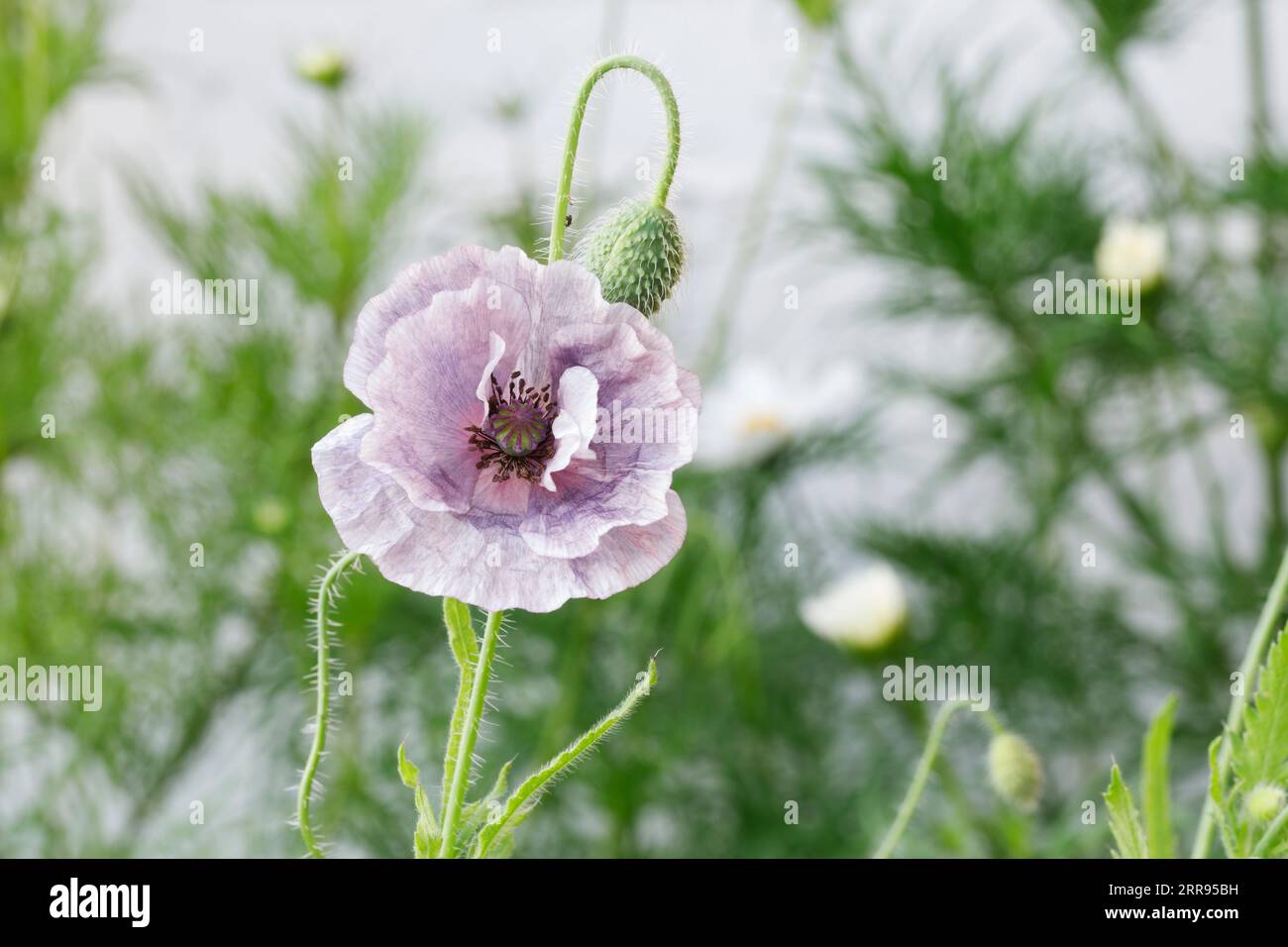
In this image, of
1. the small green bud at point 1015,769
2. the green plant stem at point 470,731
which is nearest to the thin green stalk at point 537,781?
the green plant stem at point 470,731

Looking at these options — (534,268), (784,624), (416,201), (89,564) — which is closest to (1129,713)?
(784,624)

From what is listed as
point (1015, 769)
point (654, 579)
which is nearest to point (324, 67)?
point (654, 579)

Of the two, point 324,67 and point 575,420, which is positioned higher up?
point 324,67

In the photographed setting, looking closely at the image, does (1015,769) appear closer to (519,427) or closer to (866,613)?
(519,427)

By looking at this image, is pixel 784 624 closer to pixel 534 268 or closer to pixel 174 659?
pixel 174 659

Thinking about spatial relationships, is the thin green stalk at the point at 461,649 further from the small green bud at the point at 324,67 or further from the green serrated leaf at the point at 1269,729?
the small green bud at the point at 324,67

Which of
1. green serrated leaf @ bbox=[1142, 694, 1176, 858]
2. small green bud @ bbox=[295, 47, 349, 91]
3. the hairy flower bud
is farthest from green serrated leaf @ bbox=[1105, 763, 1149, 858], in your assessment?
small green bud @ bbox=[295, 47, 349, 91]

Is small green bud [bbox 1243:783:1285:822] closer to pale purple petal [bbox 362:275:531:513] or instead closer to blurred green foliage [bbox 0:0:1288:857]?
pale purple petal [bbox 362:275:531:513]
